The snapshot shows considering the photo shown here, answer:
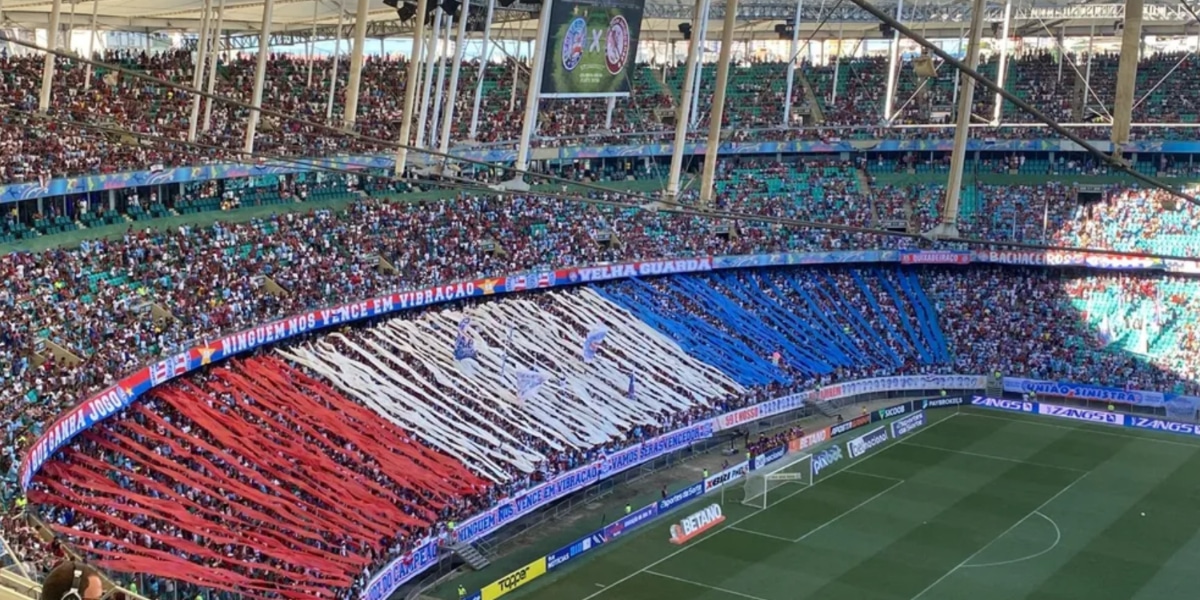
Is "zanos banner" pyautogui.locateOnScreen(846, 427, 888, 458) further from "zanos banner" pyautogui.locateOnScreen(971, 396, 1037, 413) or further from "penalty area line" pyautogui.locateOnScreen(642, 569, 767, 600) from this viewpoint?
"penalty area line" pyautogui.locateOnScreen(642, 569, 767, 600)

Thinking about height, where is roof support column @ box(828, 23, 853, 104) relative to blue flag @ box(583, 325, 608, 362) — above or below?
above

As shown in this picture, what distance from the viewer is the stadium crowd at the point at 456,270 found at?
3331 centimetres

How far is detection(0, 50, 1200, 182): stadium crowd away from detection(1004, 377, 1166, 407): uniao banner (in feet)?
36.8

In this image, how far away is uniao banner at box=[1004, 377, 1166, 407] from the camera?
51.8 m

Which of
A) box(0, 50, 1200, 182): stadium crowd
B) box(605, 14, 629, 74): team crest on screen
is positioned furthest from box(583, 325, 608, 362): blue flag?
box(605, 14, 629, 74): team crest on screen

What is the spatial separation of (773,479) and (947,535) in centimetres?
577

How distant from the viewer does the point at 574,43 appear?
111 ft

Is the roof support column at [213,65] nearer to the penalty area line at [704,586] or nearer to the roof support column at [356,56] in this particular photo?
the roof support column at [356,56]

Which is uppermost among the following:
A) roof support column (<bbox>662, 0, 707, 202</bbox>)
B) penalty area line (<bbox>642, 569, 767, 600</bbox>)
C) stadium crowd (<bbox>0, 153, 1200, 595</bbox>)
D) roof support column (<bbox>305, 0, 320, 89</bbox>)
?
roof support column (<bbox>305, 0, 320, 89</bbox>)

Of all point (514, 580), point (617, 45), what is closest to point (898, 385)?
point (617, 45)

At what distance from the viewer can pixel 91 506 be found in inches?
1140

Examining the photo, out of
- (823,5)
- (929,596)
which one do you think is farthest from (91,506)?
(823,5)

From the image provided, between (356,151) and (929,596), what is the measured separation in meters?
24.1

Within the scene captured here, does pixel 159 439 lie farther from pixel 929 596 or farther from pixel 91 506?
pixel 929 596
